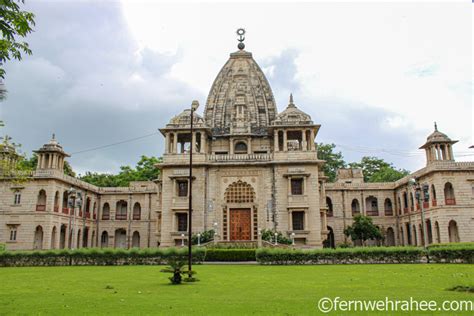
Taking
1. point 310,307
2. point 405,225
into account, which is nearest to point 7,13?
point 310,307

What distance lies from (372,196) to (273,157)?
19.3 meters

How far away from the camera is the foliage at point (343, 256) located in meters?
25.2

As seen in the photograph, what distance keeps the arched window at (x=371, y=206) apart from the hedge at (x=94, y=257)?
29420mm

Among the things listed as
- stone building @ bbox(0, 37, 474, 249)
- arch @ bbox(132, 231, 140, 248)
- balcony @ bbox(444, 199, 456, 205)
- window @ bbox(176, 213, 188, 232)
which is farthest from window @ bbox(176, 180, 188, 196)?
balcony @ bbox(444, 199, 456, 205)

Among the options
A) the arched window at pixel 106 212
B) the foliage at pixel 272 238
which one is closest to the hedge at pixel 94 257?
the foliage at pixel 272 238

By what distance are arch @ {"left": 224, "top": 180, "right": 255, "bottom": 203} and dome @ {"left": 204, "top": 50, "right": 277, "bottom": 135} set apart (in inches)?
300

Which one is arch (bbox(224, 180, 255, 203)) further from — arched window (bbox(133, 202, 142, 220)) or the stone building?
arched window (bbox(133, 202, 142, 220))

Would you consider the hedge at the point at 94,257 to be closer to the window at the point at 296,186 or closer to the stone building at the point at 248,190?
the stone building at the point at 248,190

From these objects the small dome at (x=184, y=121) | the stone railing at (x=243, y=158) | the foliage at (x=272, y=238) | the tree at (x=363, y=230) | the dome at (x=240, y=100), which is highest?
the dome at (x=240, y=100)

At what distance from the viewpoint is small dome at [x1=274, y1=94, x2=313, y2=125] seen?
37656mm

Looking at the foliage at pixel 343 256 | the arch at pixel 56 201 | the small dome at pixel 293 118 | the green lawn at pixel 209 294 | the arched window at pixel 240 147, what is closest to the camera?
the green lawn at pixel 209 294

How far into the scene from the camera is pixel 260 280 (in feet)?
53.4

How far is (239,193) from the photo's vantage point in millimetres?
36969

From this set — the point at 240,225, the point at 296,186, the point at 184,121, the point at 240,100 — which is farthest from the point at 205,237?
the point at 240,100
